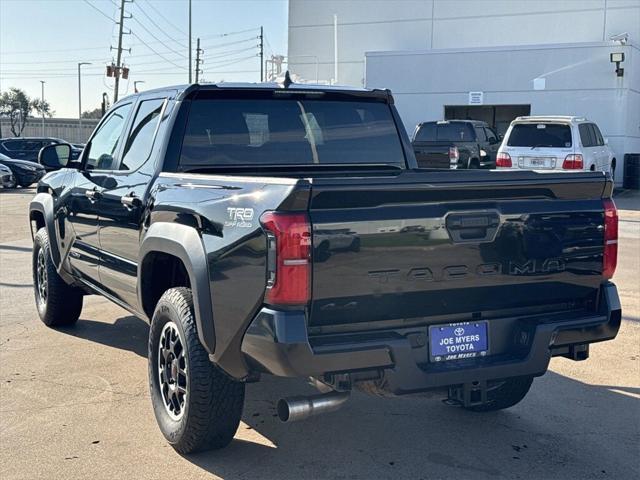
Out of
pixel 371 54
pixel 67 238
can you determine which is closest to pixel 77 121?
pixel 371 54

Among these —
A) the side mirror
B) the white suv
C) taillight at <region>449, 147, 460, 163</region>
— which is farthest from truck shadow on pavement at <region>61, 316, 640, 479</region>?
taillight at <region>449, 147, 460, 163</region>

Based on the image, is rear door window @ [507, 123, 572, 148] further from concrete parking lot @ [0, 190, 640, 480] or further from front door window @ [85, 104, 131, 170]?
front door window @ [85, 104, 131, 170]

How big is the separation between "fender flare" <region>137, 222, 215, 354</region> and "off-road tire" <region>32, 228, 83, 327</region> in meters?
2.70

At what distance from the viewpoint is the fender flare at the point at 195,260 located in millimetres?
3676

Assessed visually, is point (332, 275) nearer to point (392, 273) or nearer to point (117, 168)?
point (392, 273)

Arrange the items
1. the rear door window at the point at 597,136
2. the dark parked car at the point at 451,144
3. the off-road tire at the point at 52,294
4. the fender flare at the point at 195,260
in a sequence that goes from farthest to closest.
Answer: the dark parked car at the point at 451,144, the rear door window at the point at 597,136, the off-road tire at the point at 52,294, the fender flare at the point at 195,260

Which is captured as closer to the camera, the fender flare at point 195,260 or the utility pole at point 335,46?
the fender flare at point 195,260

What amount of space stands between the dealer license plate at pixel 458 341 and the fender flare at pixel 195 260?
1.08 meters

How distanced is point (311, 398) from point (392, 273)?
0.72 m

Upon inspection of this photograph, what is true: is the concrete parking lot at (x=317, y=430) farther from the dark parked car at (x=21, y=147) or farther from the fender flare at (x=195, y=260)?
the dark parked car at (x=21, y=147)

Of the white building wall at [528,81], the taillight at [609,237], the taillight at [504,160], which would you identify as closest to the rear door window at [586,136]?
the taillight at [504,160]

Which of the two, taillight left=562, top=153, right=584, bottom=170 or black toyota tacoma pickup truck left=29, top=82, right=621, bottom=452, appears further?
taillight left=562, top=153, right=584, bottom=170

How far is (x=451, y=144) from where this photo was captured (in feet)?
61.1

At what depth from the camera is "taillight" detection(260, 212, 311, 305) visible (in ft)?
10.5
